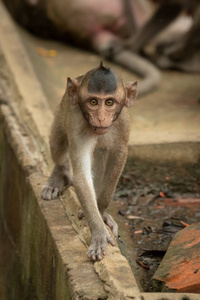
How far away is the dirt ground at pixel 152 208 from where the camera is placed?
4945 mm

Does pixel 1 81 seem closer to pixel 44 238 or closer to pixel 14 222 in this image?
pixel 14 222

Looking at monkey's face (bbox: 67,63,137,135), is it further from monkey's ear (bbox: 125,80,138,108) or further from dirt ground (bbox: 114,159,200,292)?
dirt ground (bbox: 114,159,200,292)

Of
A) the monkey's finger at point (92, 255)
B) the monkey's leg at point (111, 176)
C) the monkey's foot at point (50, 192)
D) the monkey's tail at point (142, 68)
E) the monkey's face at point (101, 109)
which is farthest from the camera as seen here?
the monkey's tail at point (142, 68)

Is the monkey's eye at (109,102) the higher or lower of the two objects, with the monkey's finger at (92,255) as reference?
higher

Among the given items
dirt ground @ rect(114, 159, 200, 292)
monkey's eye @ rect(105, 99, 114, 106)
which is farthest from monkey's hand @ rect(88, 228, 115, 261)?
monkey's eye @ rect(105, 99, 114, 106)

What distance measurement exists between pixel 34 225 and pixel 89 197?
980mm

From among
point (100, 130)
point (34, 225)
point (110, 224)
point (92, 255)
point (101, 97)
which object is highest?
point (101, 97)

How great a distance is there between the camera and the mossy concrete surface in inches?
148

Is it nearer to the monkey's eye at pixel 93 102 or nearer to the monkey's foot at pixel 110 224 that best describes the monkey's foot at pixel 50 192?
the monkey's foot at pixel 110 224

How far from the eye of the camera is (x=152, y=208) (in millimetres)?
5824

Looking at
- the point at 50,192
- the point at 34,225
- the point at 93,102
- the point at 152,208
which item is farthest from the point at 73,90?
the point at 152,208

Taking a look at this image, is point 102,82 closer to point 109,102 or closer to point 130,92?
point 109,102

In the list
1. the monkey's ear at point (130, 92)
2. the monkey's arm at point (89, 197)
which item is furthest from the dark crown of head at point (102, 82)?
the monkey's arm at point (89, 197)

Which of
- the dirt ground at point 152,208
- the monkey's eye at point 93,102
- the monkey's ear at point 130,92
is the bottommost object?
the dirt ground at point 152,208
